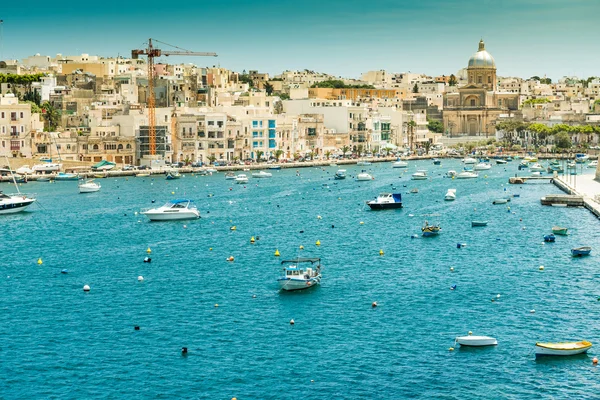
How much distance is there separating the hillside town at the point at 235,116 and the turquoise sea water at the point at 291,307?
39.5m

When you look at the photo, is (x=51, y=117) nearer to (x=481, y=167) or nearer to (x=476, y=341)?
(x=481, y=167)

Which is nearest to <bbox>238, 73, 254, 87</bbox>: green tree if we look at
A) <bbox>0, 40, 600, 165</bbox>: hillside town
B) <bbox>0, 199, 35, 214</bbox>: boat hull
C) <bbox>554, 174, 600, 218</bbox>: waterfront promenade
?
<bbox>0, 40, 600, 165</bbox>: hillside town

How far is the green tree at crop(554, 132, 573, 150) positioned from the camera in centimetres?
13612

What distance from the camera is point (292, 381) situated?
28203 millimetres

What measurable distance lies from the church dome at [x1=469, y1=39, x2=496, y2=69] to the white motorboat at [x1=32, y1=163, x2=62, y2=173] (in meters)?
104

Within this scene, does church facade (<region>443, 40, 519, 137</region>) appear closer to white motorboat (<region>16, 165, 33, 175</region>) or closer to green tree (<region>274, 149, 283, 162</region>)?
green tree (<region>274, 149, 283, 162</region>)

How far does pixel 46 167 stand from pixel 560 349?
242 ft

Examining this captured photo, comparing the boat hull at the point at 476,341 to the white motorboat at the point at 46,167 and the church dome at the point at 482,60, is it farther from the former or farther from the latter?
the church dome at the point at 482,60

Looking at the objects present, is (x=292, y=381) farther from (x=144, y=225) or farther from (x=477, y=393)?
(x=144, y=225)

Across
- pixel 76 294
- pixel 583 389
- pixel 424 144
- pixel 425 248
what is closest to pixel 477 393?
pixel 583 389

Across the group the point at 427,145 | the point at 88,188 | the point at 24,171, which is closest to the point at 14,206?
the point at 88,188

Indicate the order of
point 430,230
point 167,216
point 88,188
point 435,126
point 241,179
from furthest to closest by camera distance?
point 435,126, point 241,179, point 88,188, point 167,216, point 430,230

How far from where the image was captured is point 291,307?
3653cm

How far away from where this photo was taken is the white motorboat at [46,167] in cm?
9519
